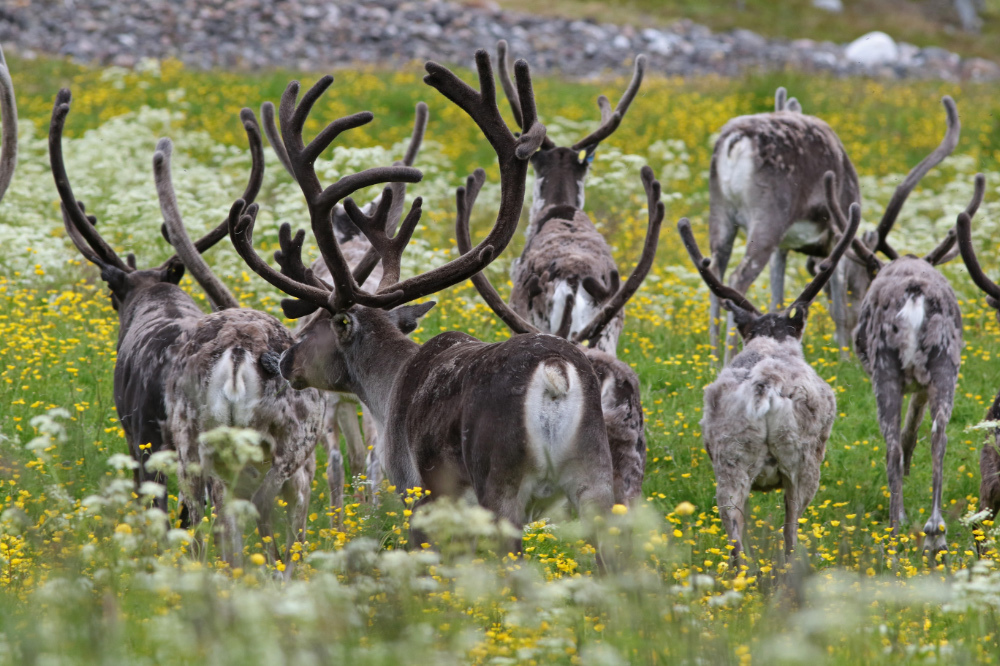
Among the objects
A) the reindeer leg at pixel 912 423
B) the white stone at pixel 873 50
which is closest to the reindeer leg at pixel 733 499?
the reindeer leg at pixel 912 423

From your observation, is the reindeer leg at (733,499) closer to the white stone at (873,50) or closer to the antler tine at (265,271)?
the antler tine at (265,271)

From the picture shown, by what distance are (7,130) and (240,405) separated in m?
2.39

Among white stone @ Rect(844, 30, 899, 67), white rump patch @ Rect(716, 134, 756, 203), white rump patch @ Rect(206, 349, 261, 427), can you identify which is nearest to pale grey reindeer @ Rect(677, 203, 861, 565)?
white rump patch @ Rect(206, 349, 261, 427)

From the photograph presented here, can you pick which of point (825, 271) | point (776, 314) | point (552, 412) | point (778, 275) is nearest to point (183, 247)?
point (552, 412)

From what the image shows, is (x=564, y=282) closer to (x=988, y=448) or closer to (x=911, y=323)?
(x=911, y=323)

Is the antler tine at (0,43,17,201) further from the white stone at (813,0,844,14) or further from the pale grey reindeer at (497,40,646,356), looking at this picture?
the white stone at (813,0,844,14)

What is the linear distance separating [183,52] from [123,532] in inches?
944

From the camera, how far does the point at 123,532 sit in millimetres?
3516

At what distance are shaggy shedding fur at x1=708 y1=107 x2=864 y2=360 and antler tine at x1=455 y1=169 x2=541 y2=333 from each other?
2910mm

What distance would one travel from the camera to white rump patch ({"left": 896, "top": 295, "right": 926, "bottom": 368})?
272 inches

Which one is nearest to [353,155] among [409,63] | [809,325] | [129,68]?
[809,325]

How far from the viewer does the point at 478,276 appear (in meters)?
6.59

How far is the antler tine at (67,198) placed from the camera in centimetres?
720

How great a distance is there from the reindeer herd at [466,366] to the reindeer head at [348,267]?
12mm
